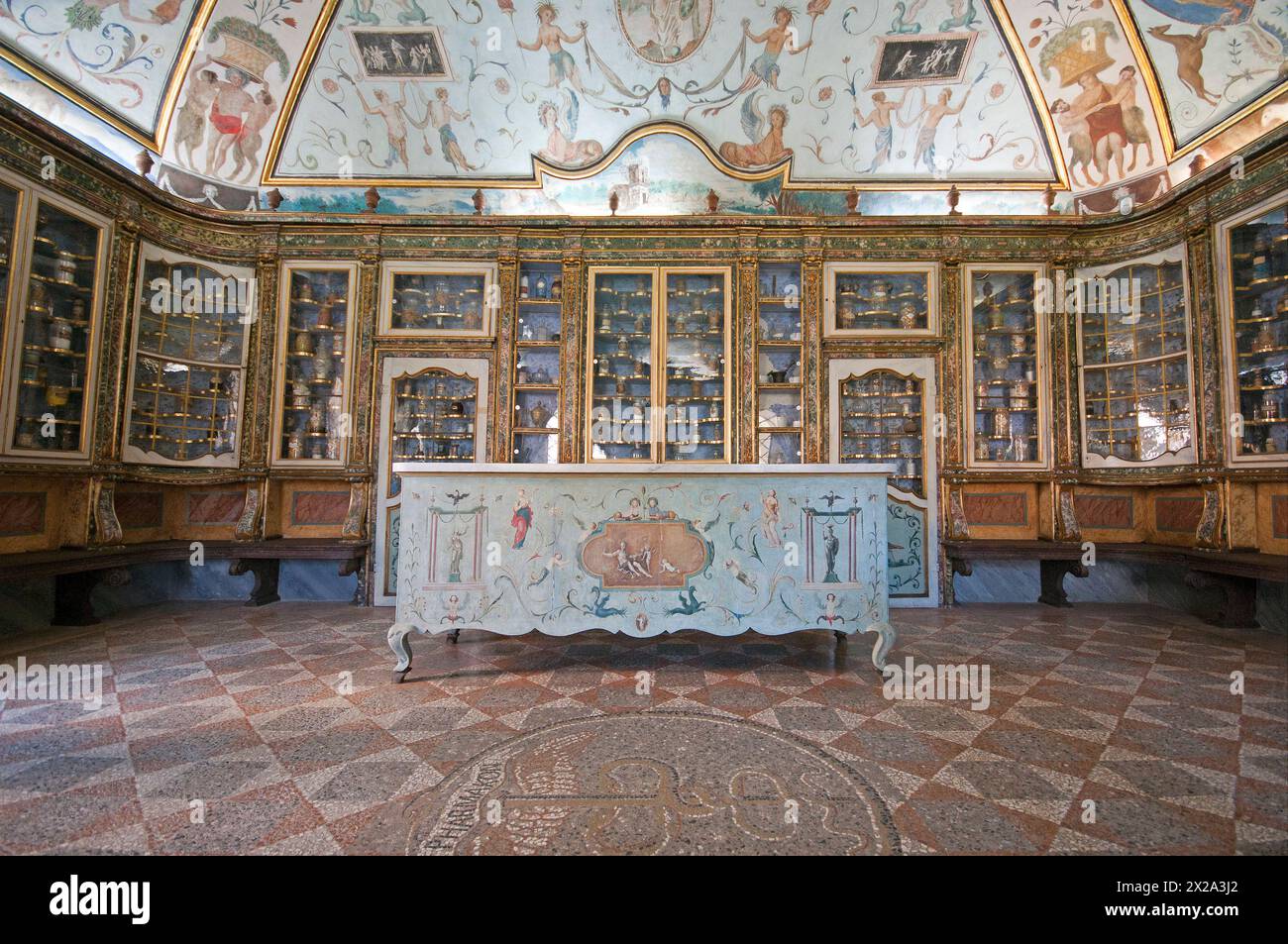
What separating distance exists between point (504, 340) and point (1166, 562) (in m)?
7.49

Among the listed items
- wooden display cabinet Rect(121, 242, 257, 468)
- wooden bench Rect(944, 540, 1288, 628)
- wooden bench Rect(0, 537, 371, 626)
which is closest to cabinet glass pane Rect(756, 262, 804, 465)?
wooden bench Rect(944, 540, 1288, 628)

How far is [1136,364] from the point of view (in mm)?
5629

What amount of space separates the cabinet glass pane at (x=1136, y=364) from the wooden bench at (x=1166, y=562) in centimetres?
113

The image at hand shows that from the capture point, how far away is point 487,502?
10.6 ft

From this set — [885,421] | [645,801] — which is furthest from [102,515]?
[885,421]

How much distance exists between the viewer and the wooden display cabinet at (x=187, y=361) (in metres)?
5.31

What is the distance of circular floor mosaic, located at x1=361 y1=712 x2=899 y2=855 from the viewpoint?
1641 mm

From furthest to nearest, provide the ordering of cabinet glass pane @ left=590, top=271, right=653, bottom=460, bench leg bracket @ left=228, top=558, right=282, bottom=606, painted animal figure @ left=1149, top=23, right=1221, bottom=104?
cabinet glass pane @ left=590, top=271, right=653, bottom=460, bench leg bracket @ left=228, top=558, right=282, bottom=606, painted animal figure @ left=1149, top=23, right=1221, bottom=104

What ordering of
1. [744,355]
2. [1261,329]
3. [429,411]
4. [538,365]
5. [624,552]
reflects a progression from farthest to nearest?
[538,365]
[429,411]
[744,355]
[1261,329]
[624,552]

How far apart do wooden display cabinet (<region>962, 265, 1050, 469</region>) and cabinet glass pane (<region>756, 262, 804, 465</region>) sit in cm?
195

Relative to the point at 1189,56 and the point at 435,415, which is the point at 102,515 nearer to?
the point at 435,415

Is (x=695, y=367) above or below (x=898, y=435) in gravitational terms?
above

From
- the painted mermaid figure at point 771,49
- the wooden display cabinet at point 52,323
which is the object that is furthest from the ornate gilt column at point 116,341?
the painted mermaid figure at point 771,49

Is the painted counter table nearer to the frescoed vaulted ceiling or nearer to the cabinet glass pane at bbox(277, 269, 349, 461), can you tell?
the cabinet glass pane at bbox(277, 269, 349, 461)
